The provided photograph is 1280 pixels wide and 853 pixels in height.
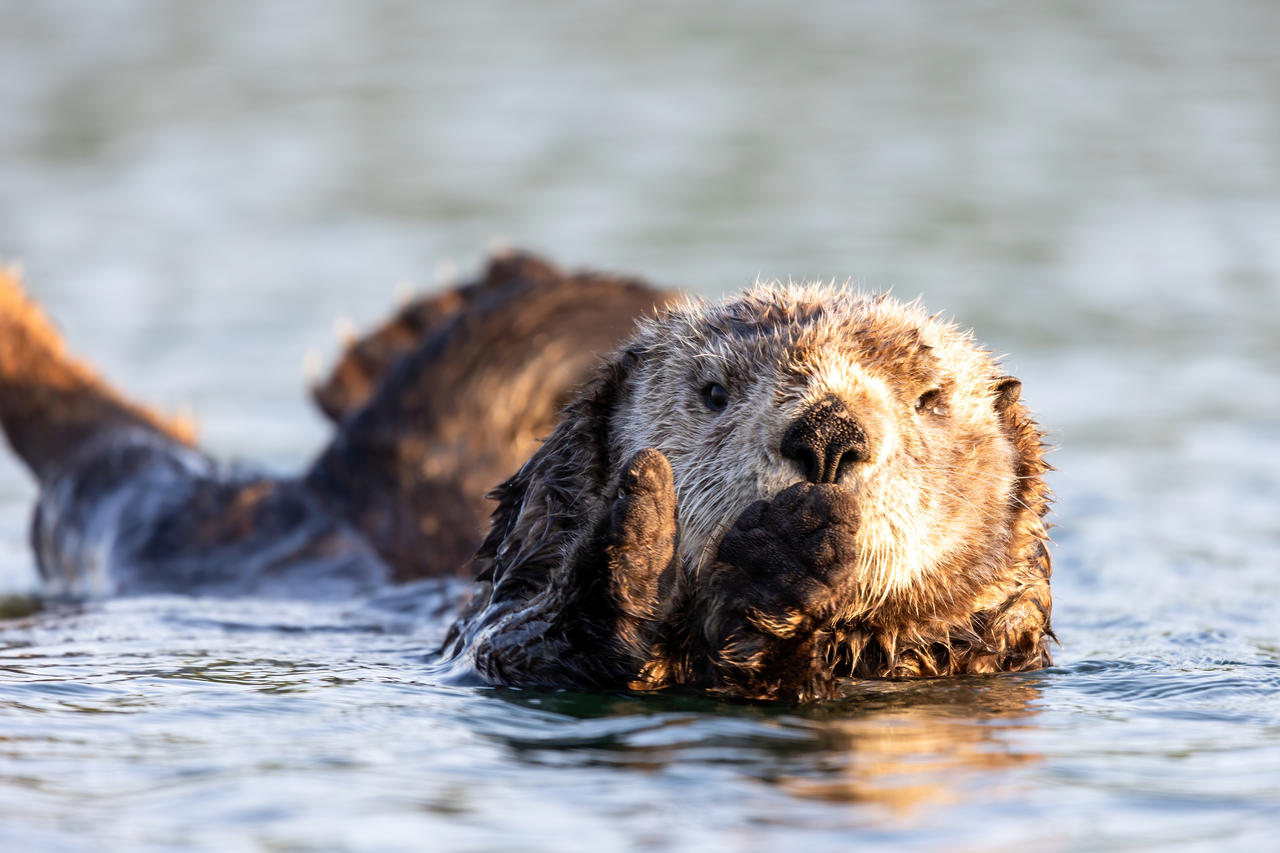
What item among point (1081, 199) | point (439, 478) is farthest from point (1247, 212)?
point (439, 478)

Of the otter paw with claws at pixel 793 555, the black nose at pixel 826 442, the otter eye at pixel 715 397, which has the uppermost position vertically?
the otter eye at pixel 715 397

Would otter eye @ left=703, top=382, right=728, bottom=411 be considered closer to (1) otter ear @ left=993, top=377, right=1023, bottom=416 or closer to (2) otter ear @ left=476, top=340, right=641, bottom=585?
(2) otter ear @ left=476, top=340, right=641, bottom=585

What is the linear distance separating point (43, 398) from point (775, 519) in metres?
3.92

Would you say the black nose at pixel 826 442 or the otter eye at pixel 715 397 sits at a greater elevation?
the otter eye at pixel 715 397

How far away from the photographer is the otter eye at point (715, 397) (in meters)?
3.43

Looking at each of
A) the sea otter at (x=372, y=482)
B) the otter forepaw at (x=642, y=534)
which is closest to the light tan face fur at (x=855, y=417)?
the otter forepaw at (x=642, y=534)

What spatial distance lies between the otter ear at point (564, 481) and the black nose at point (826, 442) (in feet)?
1.69

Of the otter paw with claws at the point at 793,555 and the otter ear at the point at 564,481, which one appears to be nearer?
the otter paw with claws at the point at 793,555

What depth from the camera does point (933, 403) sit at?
3.49 meters

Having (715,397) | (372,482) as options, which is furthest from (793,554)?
(372,482)

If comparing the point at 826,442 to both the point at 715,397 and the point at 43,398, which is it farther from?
the point at 43,398

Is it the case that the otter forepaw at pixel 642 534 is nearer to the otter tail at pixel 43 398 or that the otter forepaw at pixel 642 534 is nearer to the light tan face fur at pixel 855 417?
the light tan face fur at pixel 855 417

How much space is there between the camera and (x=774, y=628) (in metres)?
3.19

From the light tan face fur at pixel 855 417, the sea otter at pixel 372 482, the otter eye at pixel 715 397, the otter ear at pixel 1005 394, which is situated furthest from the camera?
the sea otter at pixel 372 482
